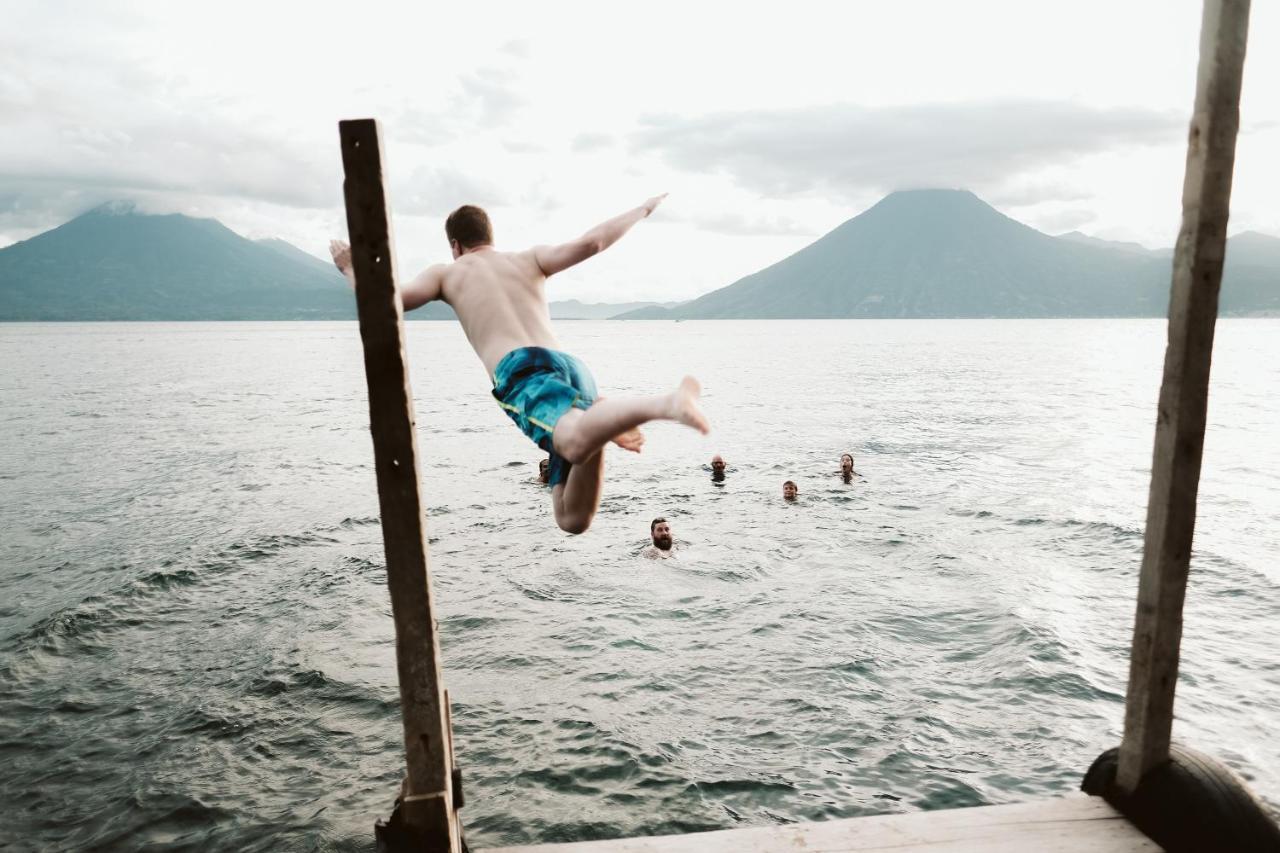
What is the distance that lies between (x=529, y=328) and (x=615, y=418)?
123cm

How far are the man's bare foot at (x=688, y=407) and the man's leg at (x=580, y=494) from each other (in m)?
1.02

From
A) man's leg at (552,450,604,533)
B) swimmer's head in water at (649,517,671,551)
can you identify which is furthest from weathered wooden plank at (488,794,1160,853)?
swimmer's head in water at (649,517,671,551)

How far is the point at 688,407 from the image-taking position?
4277 mm

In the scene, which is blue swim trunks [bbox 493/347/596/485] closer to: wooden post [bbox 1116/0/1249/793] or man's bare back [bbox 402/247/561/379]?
man's bare back [bbox 402/247/561/379]

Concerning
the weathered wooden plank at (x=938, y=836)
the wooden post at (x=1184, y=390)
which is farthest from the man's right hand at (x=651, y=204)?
the weathered wooden plank at (x=938, y=836)

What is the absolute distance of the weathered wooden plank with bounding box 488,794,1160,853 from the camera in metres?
4.96

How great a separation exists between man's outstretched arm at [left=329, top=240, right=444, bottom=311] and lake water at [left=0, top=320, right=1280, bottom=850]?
19.3 feet

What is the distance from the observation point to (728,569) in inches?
714

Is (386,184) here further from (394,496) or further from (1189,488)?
(1189,488)

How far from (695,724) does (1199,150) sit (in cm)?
867

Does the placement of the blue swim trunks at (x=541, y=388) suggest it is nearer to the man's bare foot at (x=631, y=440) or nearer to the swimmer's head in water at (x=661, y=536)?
the man's bare foot at (x=631, y=440)

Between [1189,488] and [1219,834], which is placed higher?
[1189,488]

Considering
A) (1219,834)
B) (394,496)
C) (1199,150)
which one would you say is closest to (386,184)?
(394,496)

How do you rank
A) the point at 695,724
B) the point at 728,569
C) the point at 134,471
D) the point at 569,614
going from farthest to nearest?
the point at 134,471 → the point at 728,569 → the point at 569,614 → the point at 695,724
